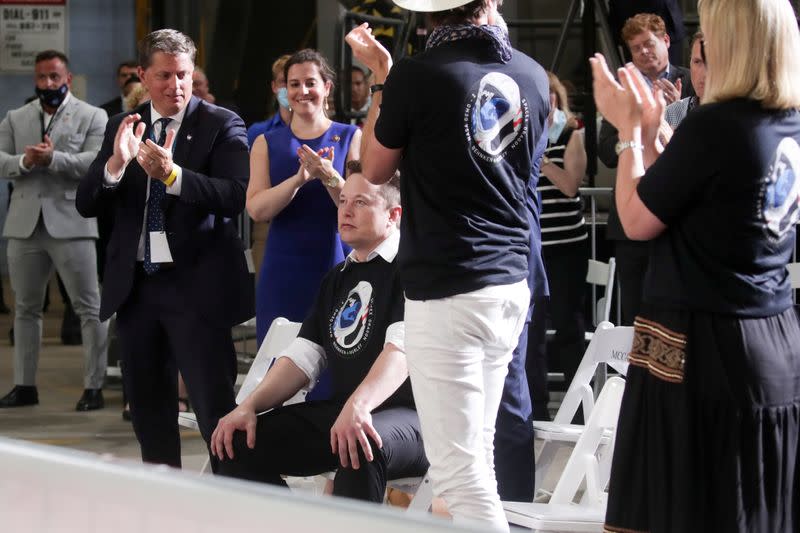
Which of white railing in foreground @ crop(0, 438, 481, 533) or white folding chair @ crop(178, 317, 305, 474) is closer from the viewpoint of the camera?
white railing in foreground @ crop(0, 438, 481, 533)

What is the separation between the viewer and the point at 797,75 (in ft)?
8.54

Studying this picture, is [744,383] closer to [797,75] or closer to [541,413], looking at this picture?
[797,75]

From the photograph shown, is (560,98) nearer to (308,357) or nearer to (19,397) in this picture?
(308,357)

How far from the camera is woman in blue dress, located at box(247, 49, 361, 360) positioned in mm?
4801

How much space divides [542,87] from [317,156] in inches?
57.7

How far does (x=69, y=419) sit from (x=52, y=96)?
1.69 metres

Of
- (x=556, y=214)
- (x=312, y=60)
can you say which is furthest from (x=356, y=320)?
(x=556, y=214)

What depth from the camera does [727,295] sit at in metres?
2.62

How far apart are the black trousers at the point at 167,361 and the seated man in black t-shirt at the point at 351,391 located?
0.42 metres

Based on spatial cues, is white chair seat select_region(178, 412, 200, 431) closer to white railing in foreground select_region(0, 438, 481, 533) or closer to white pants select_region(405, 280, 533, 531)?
white pants select_region(405, 280, 533, 531)

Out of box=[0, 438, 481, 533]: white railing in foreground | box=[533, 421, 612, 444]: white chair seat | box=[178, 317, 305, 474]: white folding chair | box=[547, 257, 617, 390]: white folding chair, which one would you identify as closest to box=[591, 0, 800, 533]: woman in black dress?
box=[533, 421, 612, 444]: white chair seat

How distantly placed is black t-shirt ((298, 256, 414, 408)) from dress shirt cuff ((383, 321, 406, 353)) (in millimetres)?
70

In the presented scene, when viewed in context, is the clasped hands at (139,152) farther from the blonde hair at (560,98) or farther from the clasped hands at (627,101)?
the blonde hair at (560,98)

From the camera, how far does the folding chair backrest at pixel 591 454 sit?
3.58 metres
